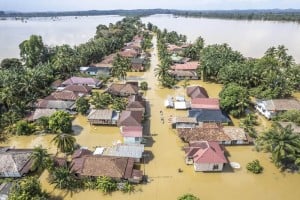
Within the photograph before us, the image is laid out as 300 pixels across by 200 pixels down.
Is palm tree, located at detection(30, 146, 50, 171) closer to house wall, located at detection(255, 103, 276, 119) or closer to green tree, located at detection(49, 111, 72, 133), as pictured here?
green tree, located at detection(49, 111, 72, 133)

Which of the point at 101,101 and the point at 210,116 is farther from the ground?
the point at 101,101

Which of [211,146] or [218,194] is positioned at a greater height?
[211,146]

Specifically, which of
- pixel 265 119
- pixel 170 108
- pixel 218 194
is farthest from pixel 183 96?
pixel 218 194

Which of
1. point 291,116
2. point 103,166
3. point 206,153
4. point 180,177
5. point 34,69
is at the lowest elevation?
point 180,177

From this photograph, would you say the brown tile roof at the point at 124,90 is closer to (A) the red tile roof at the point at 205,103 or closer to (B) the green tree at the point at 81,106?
(B) the green tree at the point at 81,106

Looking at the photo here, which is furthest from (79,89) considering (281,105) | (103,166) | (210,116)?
(281,105)

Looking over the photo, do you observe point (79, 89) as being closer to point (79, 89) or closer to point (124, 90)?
point (79, 89)

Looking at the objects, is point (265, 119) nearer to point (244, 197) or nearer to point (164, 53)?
point (244, 197)
